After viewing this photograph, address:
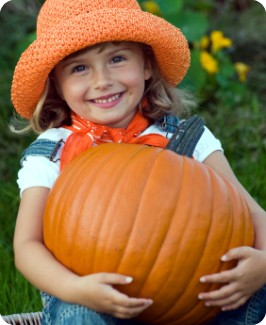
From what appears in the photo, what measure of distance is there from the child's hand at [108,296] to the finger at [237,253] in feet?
0.87

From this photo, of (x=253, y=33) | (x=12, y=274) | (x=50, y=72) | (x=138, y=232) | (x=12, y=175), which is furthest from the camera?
(x=253, y=33)

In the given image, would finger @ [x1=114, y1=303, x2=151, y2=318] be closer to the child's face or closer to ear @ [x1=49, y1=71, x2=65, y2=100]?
the child's face

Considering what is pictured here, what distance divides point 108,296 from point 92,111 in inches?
33.6

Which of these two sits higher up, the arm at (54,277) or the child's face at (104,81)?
the child's face at (104,81)

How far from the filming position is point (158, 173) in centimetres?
234

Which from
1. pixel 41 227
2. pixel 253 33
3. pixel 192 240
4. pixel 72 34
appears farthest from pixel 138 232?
pixel 253 33

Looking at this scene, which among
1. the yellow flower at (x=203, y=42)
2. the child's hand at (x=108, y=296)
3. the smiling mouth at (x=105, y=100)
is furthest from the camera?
the yellow flower at (x=203, y=42)

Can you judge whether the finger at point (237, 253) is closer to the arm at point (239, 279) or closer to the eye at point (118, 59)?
the arm at point (239, 279)

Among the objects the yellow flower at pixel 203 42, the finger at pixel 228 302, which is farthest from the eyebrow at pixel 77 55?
the yellow flower at pixel 203 42

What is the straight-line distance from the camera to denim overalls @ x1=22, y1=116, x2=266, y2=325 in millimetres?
2381

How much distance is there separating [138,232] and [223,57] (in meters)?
3.23

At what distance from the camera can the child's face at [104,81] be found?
2.78 metres

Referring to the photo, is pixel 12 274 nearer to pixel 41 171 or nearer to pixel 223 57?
pixel 41 171

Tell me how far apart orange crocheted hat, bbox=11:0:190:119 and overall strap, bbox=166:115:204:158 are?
0.36m
